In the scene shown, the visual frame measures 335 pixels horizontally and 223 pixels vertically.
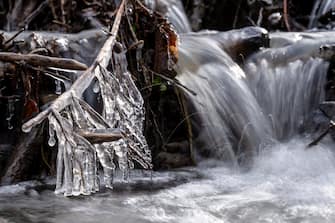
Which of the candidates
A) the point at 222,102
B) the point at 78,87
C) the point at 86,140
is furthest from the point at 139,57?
the point at 86,140

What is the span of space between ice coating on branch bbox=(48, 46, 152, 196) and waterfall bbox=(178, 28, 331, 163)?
4.12ft

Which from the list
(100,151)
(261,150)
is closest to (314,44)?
(261,150)

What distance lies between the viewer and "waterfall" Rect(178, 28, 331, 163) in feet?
13.3

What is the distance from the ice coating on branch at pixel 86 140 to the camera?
6.10 feet

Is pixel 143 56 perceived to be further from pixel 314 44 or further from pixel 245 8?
pixel 245 8

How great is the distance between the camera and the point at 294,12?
739 centimetres

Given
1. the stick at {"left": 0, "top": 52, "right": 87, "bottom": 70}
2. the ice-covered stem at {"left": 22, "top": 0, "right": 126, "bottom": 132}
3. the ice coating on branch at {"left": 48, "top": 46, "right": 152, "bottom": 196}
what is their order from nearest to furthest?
the ice-covered stem at {"left": 22, "top": 0, "right": 126, "bottom": 132}
the ice coating on branch at {"left": 48, "top": 46, "right": 152, "bottom": 196}
the stick at {"left": 0, "top": 52, "right": 87, "bottom": 70}

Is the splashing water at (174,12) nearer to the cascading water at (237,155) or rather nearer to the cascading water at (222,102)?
the cascading water at (237,155)

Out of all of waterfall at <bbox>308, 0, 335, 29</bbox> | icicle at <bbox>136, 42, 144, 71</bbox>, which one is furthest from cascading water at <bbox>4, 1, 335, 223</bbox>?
waterfall at <bbox>308, 0, 335, 29</bbox>

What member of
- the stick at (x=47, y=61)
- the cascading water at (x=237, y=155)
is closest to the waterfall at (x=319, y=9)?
the cascading water at (x=237, y=155)

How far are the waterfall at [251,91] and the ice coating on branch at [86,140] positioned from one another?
1.26 m

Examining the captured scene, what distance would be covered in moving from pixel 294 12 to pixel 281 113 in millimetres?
3346

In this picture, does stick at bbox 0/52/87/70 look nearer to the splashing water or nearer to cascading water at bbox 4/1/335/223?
cascading water at bbox 4/1/335/223

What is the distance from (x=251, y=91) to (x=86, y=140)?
2.78 meters
